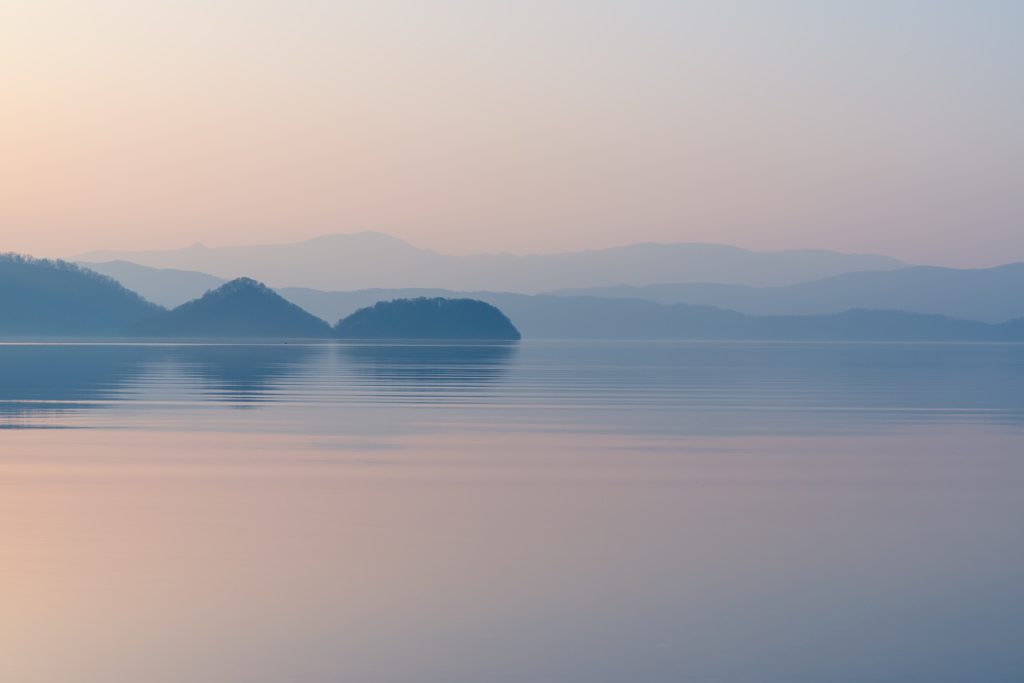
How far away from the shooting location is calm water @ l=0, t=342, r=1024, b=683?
9.10 metres

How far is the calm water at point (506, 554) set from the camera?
9102 mm

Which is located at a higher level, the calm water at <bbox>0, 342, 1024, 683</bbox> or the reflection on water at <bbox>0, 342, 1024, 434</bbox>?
the reflection on water at <bbox>0, 342, 1024, 434</bbox>

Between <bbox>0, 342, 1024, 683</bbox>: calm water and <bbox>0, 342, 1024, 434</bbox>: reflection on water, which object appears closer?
<bbox>0, 342, 1024, 683</bbox>: calm water

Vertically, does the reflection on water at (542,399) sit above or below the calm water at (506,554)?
above

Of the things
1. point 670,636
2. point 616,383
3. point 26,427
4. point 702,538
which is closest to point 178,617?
point 670,636

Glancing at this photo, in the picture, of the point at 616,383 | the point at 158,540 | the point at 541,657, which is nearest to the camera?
the point at 541,657

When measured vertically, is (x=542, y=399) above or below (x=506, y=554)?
above

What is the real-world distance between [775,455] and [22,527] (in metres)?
14.7

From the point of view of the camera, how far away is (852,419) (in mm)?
32281

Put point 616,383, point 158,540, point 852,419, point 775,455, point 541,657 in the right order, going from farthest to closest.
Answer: point 616,383 < point 852,419 < point 775,455 < point 158,540 < point 541,657

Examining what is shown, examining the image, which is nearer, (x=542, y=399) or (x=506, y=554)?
(x=506, y=554)

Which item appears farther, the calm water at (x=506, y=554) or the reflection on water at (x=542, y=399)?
the reflection on water at (x=542, y=399)

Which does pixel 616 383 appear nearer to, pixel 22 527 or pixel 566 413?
pixel 566 413

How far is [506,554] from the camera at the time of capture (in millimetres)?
12992
